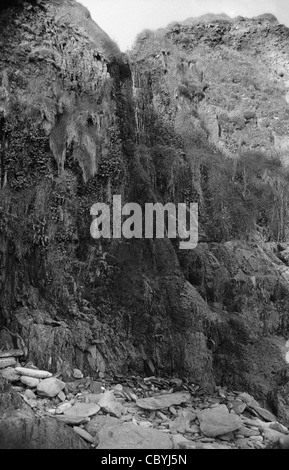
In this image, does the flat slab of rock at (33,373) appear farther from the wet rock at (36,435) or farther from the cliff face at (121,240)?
the wet rock at (36,435)

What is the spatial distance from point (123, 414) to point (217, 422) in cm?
123

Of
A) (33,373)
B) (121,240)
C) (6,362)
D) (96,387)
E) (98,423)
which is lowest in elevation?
(98,423)

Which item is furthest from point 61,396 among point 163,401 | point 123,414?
point 163,401

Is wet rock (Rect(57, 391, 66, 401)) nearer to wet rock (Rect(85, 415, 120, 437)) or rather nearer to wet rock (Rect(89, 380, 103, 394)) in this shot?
wet rock (Rect(89, 380, 103, 394))

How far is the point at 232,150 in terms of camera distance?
9.84 m

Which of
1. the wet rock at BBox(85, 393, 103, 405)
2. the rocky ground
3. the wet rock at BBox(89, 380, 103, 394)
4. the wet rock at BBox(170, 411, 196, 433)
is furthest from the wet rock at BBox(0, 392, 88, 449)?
the wet rock at BBox(170, 411, 196, 433)

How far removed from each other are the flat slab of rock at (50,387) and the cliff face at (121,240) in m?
0.40

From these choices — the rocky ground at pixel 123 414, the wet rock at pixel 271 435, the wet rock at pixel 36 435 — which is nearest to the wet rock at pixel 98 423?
the rocky ground at pixel 123 414

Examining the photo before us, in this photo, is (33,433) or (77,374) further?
(77,374)

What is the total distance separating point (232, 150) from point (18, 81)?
19.1ft

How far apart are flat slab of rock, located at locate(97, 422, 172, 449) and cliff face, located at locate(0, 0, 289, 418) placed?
1.40 m

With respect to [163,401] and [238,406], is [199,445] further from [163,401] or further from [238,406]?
[238,406]

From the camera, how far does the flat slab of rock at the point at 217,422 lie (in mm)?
4273

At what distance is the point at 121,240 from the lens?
6.68 m
